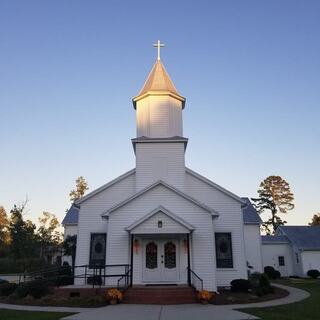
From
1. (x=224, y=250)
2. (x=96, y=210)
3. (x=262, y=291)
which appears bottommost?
(x=262, y=291)

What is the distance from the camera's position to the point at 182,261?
846 inches

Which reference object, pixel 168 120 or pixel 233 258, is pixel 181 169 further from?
pixel 233 258

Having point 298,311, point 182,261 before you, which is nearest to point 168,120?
point 182,261

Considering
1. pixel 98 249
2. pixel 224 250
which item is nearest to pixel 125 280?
pixel 98 249

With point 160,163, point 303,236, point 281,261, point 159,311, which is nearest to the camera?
point 159,311

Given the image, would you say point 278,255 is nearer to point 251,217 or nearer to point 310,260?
point 310,260

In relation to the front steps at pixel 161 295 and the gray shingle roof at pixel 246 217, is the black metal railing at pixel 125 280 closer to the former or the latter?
the front steps at pixel 161 295

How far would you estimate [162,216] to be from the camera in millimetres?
21094

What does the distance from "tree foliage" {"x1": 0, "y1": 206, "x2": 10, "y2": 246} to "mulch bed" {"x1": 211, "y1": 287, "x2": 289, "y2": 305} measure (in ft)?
196

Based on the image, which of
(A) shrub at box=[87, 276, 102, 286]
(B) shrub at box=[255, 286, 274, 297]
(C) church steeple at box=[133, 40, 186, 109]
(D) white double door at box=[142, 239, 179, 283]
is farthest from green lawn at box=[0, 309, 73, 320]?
(C) church steeple at box=[133, 40, 186, 109]

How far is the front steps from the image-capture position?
17752 millimetres

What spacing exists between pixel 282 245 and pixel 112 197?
2856 cm

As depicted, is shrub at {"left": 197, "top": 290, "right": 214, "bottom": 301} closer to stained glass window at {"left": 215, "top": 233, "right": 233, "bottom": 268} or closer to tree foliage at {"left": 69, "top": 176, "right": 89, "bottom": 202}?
stained glass window at {"left": 215, "top": 233, "right": 233, "bottom": 268}

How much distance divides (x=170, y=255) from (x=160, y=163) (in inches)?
257
